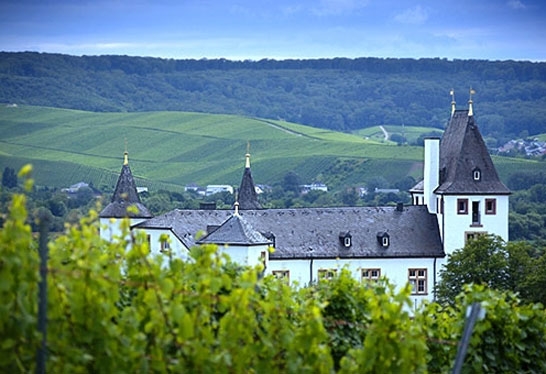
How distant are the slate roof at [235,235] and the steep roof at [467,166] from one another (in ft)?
37.3

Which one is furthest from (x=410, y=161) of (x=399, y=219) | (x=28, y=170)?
(x=28, y=170)

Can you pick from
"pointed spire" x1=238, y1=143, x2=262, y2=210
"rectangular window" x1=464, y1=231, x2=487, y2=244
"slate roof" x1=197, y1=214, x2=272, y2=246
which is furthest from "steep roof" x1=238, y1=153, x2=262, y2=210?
"slate roof" x1=197, y1=214, x2=272, y2=246

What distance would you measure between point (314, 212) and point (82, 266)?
56.2 meters

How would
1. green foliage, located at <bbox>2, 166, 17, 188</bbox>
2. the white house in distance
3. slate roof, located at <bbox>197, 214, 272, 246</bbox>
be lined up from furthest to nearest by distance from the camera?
green foliage, located at <bbox>2, 166, 17, 188</bbox>
the white house in distance
slate roof, located at <bbox>197, 214, 272, 246</bbox>

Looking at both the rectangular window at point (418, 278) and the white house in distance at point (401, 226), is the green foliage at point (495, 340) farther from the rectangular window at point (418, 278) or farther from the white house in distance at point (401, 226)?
the rectangular window at point (418, 278)

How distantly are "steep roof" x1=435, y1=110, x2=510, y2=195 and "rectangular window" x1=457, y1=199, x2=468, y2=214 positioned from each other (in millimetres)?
500

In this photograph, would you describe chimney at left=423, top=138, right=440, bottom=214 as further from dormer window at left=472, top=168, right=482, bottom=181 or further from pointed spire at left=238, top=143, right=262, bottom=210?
pointed spire at left=238, top=143, right=262, bottom=210

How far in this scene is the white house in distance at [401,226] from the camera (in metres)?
69.0

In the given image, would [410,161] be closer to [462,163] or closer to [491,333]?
[462,163]

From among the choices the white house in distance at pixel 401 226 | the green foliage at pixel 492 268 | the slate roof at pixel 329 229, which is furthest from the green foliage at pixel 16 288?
the slate roof at pixel 329 229

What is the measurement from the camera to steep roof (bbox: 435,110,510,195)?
230 ft

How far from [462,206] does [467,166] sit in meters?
1.92

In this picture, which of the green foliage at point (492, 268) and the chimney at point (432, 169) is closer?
the green foliage at point (492, 268)

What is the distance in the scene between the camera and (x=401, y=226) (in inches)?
2805
